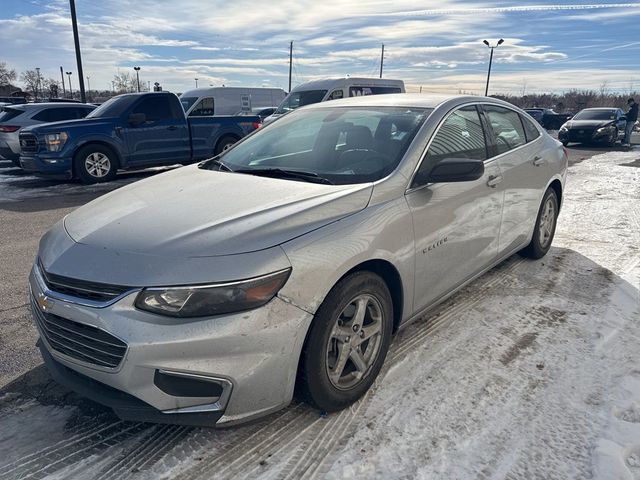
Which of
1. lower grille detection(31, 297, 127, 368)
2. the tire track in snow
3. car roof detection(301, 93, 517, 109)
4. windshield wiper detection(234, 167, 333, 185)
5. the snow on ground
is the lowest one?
the tire track in snow

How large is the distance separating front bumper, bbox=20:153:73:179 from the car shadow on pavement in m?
7.41

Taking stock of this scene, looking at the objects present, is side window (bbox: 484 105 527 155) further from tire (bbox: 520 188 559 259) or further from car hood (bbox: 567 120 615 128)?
car hood (bbox: 567 120 615 128)

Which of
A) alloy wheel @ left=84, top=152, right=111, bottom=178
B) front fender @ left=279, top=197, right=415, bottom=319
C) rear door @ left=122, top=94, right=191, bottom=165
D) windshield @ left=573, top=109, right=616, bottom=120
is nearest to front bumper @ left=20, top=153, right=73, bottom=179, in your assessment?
alloy wheel @ left=84, top=152, right=111, bottom=178

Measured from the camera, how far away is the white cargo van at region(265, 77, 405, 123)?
13844mm

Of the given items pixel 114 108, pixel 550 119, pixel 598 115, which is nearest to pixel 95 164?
pixel 114 108

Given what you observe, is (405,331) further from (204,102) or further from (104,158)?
(204,102)

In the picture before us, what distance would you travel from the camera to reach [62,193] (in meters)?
8.87

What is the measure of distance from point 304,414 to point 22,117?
11892 mm

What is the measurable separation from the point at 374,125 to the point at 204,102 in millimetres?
14234

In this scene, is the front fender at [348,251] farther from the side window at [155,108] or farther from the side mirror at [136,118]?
the side window at [155,108]

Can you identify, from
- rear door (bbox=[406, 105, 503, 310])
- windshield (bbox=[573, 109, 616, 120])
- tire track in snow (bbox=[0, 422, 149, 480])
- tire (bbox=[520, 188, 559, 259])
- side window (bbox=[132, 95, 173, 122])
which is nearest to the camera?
tire track in snow (bbox=[0, 422, 149, 480])

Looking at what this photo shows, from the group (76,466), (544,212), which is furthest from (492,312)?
(76,466)

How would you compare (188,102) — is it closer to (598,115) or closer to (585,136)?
(585,136)

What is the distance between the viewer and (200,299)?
2.05 metres
